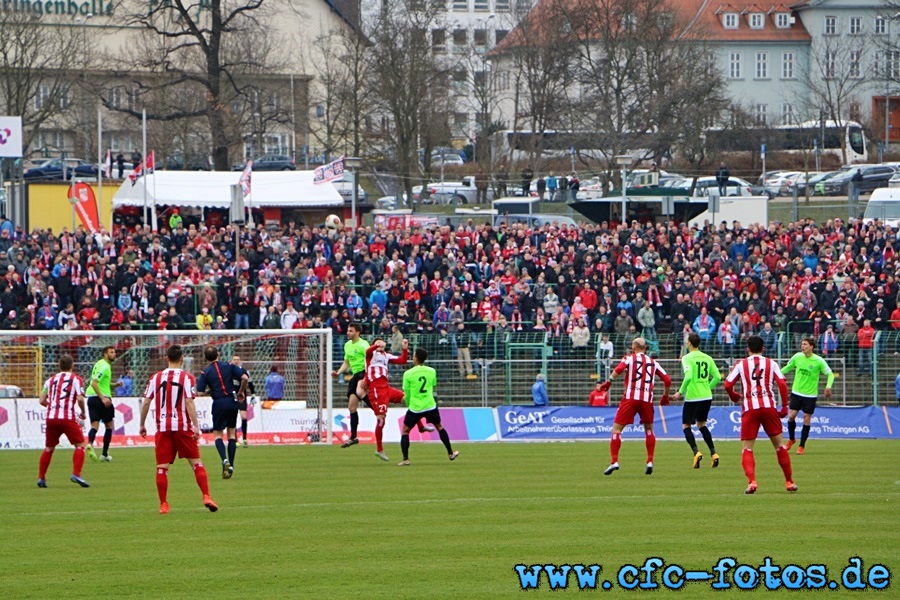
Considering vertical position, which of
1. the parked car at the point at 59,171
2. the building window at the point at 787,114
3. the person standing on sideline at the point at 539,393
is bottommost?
the person standing on sideline at the point at 539,393

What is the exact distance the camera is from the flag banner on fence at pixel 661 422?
95.3 ft

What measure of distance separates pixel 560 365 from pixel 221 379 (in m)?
13.8

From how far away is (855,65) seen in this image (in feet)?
253

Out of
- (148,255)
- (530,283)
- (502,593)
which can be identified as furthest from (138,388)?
(502,593)

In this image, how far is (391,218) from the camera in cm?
4556

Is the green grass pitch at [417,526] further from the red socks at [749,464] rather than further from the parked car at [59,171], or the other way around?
the parked car at [59,171]

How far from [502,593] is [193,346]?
19.7 meters

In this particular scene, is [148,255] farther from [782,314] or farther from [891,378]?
[891,378]

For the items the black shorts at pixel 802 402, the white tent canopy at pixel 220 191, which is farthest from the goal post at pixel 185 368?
the white tent canopy at pixel 220 191

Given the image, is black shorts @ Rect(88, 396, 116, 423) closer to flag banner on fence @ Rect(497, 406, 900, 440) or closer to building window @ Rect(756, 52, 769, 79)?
flag banner on fence @ Rect(497, 406, 900, 440)

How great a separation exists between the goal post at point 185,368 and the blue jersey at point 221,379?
23.4 ft

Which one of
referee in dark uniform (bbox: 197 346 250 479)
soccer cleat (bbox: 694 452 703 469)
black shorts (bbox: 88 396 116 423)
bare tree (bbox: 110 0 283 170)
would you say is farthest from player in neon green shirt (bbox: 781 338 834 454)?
bare tree (bbox: 110 0 283 170)

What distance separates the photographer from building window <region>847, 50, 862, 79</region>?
3049 inches

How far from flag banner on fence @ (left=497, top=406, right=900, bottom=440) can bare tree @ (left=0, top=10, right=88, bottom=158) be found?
36254 millimetres
